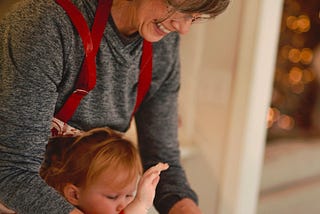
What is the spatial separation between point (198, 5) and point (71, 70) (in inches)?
10.1

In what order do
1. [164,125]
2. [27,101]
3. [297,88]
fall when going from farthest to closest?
[297,88] < [164,125] < [27,101]

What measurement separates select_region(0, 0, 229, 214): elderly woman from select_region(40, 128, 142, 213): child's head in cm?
4

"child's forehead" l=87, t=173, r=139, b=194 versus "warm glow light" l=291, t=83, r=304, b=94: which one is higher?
"child's forehead" l=87, t=173, r=139, b=194

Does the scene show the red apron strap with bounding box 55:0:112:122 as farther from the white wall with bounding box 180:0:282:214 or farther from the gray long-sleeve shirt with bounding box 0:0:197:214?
the white wall with bounding box 180:0:282:214

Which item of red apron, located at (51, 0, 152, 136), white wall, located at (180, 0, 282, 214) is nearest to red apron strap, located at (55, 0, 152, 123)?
red apron, located at (51, 0, 152, 136)

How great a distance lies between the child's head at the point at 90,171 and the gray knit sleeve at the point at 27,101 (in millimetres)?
183

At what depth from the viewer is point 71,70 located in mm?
1049

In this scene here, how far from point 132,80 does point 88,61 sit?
167mm

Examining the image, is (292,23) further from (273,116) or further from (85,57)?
(85,57)

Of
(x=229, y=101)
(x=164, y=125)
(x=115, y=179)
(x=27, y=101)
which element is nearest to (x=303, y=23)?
(x=229, y=101)

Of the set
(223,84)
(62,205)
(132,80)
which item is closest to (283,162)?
(223,84)

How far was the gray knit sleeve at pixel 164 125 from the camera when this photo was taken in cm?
126

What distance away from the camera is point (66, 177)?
1.19 meters

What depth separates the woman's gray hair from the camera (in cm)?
99
